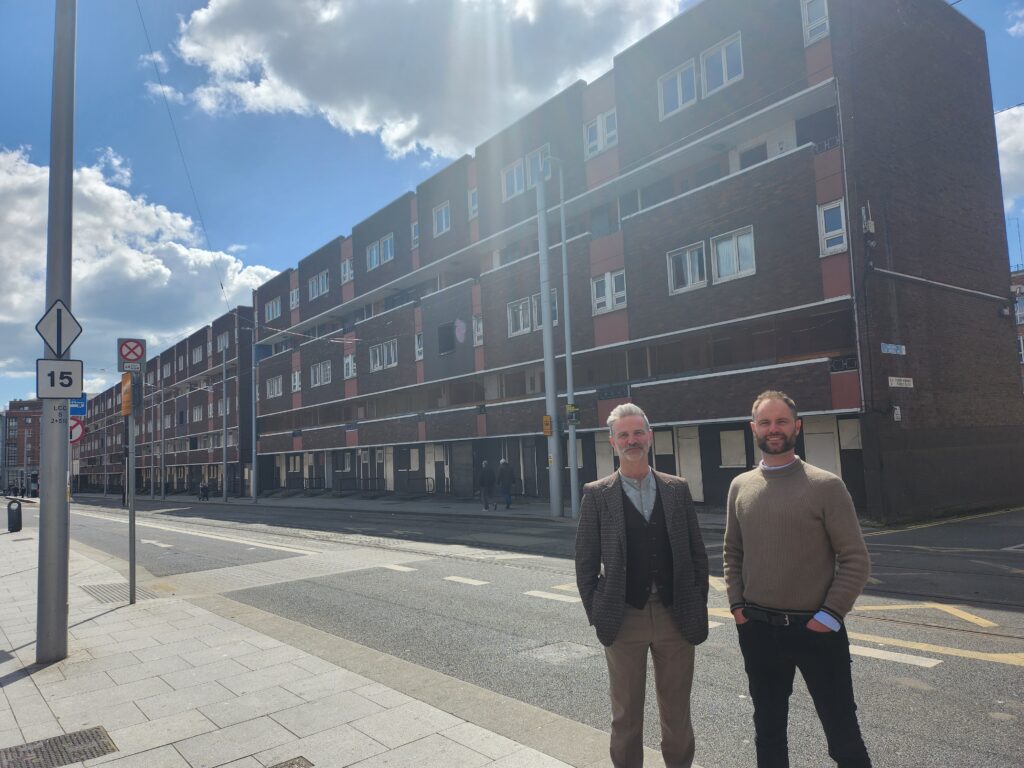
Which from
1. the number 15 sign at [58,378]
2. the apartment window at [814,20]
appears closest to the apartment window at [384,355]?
the apartment window at [814,20]

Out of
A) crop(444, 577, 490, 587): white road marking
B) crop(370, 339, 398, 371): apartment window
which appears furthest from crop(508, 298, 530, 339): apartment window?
crop(444, 577, 490, 587): white road marking

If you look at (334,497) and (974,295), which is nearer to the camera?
(974,295)

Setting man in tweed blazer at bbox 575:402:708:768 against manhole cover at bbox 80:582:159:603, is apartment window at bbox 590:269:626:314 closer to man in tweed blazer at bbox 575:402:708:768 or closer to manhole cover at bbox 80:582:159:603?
manhole cover at bbox 80:582:159:603

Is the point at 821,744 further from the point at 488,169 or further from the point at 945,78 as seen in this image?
the point at 488,169

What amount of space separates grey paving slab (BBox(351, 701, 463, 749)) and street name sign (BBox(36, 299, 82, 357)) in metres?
4.77

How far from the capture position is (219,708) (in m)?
5.09

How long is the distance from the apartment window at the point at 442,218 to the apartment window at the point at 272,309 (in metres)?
22.5

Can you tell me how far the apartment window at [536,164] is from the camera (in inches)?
1112

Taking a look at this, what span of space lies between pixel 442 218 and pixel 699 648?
Answer: 1218 inches

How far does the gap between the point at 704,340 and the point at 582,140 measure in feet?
30.6

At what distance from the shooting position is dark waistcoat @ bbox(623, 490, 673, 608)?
333 cm

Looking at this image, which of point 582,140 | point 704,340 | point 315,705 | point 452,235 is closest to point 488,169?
point 452,235

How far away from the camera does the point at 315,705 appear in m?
5.04

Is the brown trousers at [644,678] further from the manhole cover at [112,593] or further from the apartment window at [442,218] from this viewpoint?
the apartment window at [442,218]
